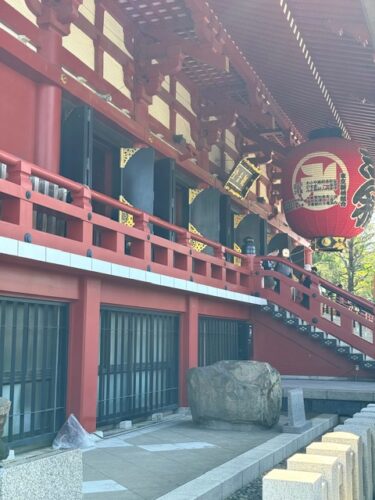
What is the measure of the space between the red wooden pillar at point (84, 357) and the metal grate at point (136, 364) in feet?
2.11

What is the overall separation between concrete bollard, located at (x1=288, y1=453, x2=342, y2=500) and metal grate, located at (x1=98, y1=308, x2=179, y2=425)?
16.1 feet

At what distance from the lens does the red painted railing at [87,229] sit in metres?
6.63

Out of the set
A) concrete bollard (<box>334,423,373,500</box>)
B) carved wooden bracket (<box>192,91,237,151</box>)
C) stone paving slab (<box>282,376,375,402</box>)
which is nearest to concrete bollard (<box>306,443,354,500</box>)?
concrete bollard (<box>334,423,373,500</box>)

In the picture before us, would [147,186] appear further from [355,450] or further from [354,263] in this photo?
[354,263]

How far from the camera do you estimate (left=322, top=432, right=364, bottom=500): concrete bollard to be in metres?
4.62

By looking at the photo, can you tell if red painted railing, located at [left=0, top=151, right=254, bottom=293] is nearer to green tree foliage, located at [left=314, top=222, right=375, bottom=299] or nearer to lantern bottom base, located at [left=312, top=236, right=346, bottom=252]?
lantern bottom base, located at [left=312, top=236, right=346, bottom=252]

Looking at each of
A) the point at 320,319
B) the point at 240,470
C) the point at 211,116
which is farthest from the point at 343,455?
the point at 211,116

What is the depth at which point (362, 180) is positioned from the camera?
1234cm

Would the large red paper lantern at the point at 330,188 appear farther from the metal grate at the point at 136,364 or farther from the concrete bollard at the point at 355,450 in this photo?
the concrete bollard at the point at 355,450

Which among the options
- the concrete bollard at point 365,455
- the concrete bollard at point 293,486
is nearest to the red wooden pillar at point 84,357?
the concrete bollard at point 365,455

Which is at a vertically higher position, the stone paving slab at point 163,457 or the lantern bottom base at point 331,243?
the lantern bottom base at point 331,243

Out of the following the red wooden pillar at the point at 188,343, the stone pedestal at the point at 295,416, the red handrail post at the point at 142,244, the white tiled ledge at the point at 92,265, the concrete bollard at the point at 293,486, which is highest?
the red handrail post at the point at 142,244

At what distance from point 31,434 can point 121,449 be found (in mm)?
1078

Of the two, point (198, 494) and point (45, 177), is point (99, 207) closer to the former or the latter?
point (45, 177)
